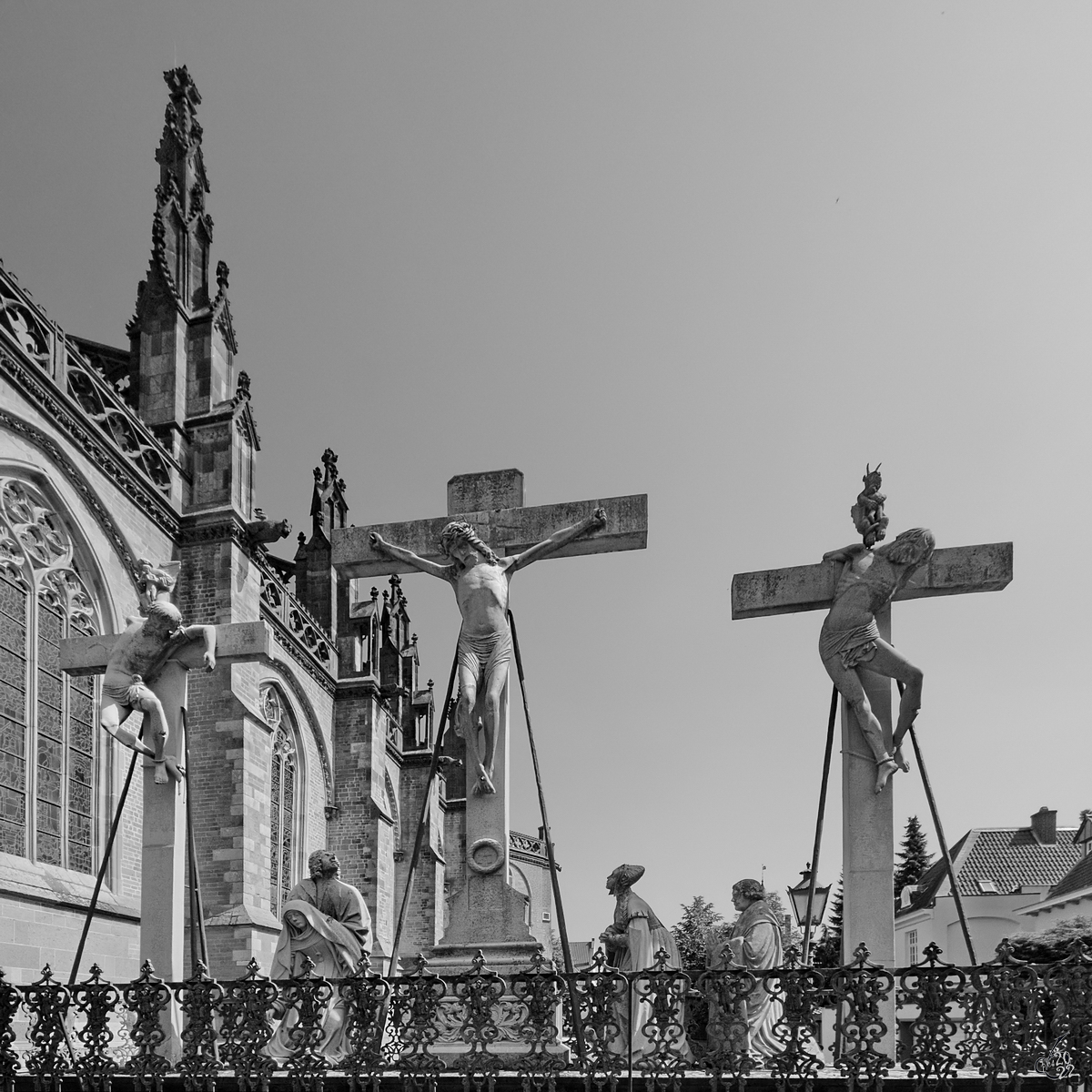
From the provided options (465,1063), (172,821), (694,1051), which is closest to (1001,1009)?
(694,1051)

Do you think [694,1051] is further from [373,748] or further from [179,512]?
[373,748]

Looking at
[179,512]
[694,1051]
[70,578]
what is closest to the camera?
[694,1051]

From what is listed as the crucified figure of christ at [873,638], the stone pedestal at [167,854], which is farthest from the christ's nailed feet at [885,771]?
the stone pedestal at [167,854]

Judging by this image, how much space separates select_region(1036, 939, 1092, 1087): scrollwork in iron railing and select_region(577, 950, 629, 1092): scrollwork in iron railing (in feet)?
7.14

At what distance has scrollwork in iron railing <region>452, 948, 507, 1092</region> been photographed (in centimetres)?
644

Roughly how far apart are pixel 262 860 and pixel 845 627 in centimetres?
1606

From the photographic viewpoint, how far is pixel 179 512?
843 inches

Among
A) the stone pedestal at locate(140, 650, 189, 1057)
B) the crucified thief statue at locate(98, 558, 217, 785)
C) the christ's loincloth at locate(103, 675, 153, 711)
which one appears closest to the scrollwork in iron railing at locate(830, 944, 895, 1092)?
the stone pedestal at locate(140, 650, 189, 1057)

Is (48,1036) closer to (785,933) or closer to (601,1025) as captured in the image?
(601,1025)

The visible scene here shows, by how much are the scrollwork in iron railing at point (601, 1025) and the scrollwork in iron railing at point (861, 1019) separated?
3.67ft

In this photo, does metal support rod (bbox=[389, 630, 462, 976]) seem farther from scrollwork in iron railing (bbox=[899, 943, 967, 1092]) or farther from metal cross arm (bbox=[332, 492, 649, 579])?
scrollwork in iron railing (bbox=[899, 943, 967, 1092])

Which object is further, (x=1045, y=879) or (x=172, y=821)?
(x=1045, y=879)

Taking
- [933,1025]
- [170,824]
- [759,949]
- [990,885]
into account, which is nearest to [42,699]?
[170,824]

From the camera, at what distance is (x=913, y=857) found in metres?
66.8
